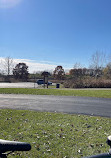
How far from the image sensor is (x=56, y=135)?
4629 mm

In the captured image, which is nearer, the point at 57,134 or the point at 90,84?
the point at 57,134

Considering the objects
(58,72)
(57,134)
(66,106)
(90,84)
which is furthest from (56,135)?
(58,72)

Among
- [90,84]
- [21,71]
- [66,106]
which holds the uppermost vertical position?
[21,71]

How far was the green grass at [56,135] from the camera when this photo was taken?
3660 millimetres

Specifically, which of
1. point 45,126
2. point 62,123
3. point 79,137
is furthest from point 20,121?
point 79,137

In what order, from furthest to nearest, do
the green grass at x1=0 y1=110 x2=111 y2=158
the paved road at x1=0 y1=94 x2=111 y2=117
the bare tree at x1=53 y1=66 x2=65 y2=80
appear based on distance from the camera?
1. the bare tree at x1=53 y1=66 x2=65 y2=80
2. the paved road at x1=0 y1=94 x2=111 y2=117
3. the green grass at x1=0 y1=110 x2=111 y2=158

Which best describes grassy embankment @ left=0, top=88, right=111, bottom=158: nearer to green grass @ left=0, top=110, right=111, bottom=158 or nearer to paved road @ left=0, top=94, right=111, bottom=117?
green grass @ left=0, top=110, right=111, bottom=158

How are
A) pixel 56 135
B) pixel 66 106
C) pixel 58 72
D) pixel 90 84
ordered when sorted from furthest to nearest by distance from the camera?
pixel 58 72, pixel 90 84, pixel 66 106, pixel 56 135

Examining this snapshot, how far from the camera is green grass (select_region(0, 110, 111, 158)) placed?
3660 millimetres

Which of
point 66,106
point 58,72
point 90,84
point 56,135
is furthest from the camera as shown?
point 58,72

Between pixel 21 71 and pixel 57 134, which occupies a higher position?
pixel 21 71

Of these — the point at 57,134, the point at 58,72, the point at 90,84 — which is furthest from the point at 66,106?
the point at 58,72

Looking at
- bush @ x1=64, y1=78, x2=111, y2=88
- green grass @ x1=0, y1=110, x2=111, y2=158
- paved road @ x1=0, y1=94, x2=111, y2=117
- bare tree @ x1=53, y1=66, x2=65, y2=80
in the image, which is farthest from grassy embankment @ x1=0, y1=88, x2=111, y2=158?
bare tree @ x1=53, y1=66, x2=65, y2=80

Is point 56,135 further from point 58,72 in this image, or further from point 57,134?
point 58,72
